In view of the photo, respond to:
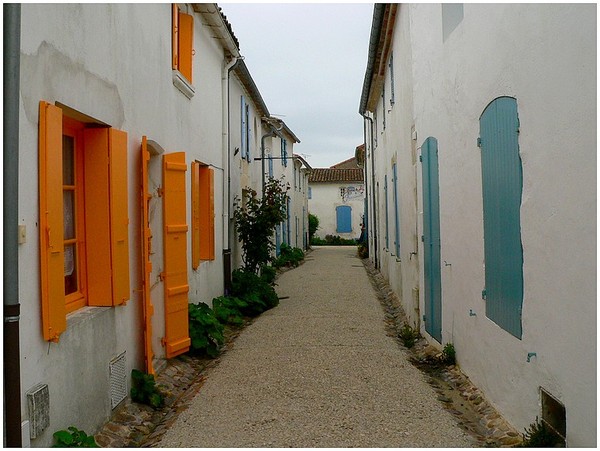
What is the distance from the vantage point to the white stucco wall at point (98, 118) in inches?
146

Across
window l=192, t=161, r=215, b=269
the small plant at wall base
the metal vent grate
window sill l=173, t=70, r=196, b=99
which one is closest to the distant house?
the small plant at wall base

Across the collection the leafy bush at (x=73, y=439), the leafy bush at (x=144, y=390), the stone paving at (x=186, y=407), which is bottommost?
the stone paving at (x=186, y=407)

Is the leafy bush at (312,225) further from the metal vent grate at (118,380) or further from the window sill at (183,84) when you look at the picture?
the metal vent grate at (118,380)

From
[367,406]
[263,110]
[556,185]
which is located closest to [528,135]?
[556,185]

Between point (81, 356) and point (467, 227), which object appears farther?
point (467, 227)

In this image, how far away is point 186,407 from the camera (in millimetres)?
5715

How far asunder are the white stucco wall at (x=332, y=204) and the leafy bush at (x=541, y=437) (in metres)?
37.4

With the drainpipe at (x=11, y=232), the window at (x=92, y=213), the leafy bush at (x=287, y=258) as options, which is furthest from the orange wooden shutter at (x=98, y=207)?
the leafy bush at (x=287, y=258)

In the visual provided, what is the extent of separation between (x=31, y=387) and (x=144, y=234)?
2489 millimetres

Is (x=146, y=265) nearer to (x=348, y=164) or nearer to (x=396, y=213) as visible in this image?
(x=396, y=213)

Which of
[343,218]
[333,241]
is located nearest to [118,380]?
[333,241]

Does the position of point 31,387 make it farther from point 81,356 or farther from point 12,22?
point 12,22

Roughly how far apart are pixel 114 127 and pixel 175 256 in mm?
2151

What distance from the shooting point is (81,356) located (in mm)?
4516
